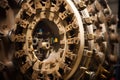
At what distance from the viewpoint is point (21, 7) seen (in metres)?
1.77

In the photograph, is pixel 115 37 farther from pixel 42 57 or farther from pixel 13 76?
pixel 13 76

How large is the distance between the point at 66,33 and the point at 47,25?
153 millimetres

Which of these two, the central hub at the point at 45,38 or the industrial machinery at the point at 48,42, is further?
the central hub at the point at 45,38

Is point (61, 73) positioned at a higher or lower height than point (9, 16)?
lower

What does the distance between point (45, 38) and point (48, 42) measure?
0.11 feet

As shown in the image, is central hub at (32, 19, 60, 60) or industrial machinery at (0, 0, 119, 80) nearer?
industrial machinery at (0, 0, 119, 80)

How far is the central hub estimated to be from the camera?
Answer: 1.83 metres

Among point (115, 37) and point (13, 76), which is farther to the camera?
point (115, 37)

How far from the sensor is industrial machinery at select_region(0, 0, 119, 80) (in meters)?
1.72

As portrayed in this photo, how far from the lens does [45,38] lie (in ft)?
6.16

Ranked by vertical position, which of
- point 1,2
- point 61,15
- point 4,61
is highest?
point 1,2

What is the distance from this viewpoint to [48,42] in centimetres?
187

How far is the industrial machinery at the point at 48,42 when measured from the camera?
1.72 metres

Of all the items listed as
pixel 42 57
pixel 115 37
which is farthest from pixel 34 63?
pixel 115 37
